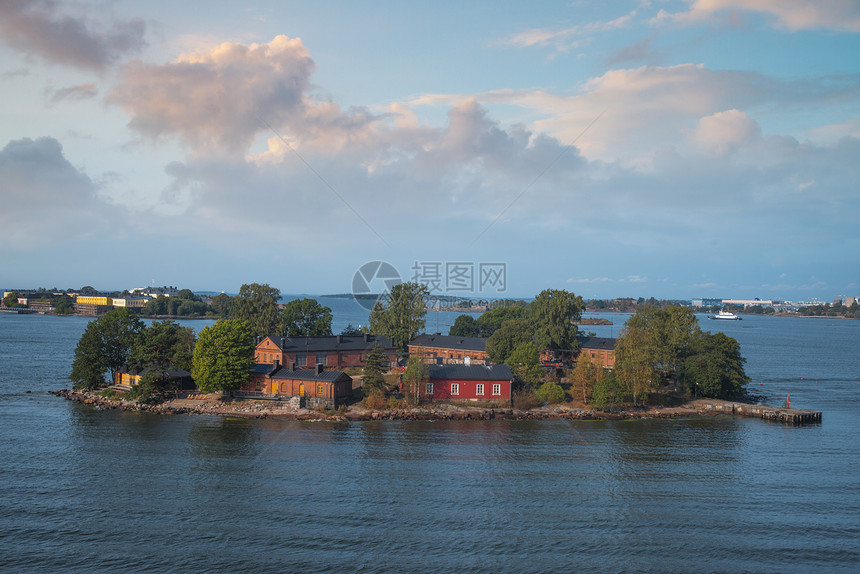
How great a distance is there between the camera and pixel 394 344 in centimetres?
6319

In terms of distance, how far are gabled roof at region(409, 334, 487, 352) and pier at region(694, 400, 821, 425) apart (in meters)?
21.6

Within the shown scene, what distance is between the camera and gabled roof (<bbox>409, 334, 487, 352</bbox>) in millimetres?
60344

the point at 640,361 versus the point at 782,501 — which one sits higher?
the point at 640,361

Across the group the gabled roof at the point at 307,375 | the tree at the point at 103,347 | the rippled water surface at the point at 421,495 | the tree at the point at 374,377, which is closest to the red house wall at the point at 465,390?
the tree at the point at 374,377

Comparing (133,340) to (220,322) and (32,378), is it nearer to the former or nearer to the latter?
(220,322)

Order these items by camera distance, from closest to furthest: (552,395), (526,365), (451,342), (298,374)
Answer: (298,374), (552,395), (526,365), (451,342)

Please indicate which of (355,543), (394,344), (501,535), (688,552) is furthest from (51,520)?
(394,344)

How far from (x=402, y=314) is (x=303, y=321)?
10586 mm

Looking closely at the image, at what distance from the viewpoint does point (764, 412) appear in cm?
4266

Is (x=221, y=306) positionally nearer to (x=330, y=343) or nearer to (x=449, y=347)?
(x=330, y=343)

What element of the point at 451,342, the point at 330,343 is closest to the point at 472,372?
the point at 330,343

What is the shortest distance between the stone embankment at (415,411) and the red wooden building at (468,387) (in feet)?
4.61

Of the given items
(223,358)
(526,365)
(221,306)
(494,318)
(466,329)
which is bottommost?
(526,365)

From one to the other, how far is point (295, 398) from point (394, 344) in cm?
2313
